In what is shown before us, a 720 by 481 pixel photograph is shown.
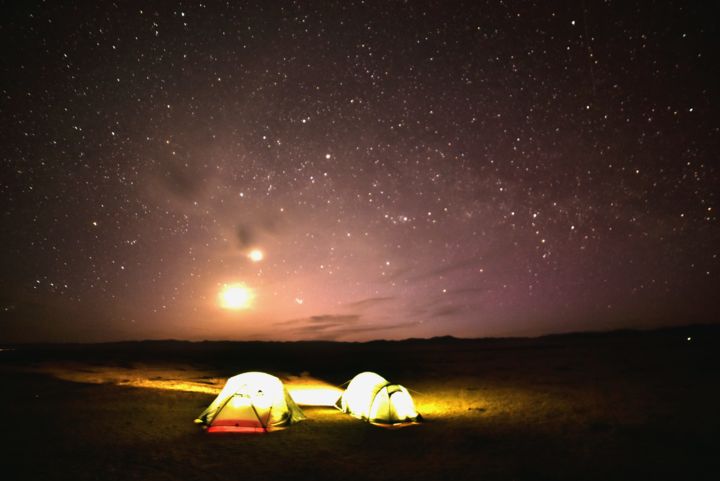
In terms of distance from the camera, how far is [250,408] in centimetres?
1073

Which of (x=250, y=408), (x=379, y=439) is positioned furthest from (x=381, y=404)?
(x=250, y=408)

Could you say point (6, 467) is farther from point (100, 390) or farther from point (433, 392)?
point (433, 392)

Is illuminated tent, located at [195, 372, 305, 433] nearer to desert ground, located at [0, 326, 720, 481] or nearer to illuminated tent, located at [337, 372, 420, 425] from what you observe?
desert ground, located at [0, 326, 720, 481]

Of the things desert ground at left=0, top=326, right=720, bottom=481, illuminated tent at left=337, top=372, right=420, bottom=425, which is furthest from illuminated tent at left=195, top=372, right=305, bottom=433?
illuminated tent at left=337, top=372, right=420, bottom=425

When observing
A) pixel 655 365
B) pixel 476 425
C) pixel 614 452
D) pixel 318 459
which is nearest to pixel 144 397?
pixel 318 459

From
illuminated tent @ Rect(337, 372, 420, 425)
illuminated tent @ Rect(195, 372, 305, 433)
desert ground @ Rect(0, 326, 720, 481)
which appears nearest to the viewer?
desert ground @ Rect(0, 326, 720, 481)

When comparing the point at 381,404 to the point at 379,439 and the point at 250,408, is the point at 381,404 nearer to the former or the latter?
the point at 379,439

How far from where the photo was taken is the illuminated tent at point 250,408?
10.5 m

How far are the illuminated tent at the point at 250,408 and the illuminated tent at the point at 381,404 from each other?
221cm

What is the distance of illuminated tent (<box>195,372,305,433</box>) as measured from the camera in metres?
10.5

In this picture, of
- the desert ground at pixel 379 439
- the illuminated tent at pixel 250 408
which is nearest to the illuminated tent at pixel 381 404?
the desert ground at pixel 379 439

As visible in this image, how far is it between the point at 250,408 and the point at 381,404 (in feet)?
13.7

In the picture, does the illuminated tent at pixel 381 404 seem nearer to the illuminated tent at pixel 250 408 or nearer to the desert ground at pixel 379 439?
the desert ground at pixel 379 439

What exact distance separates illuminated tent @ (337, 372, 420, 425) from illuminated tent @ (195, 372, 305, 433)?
2.21 metres
